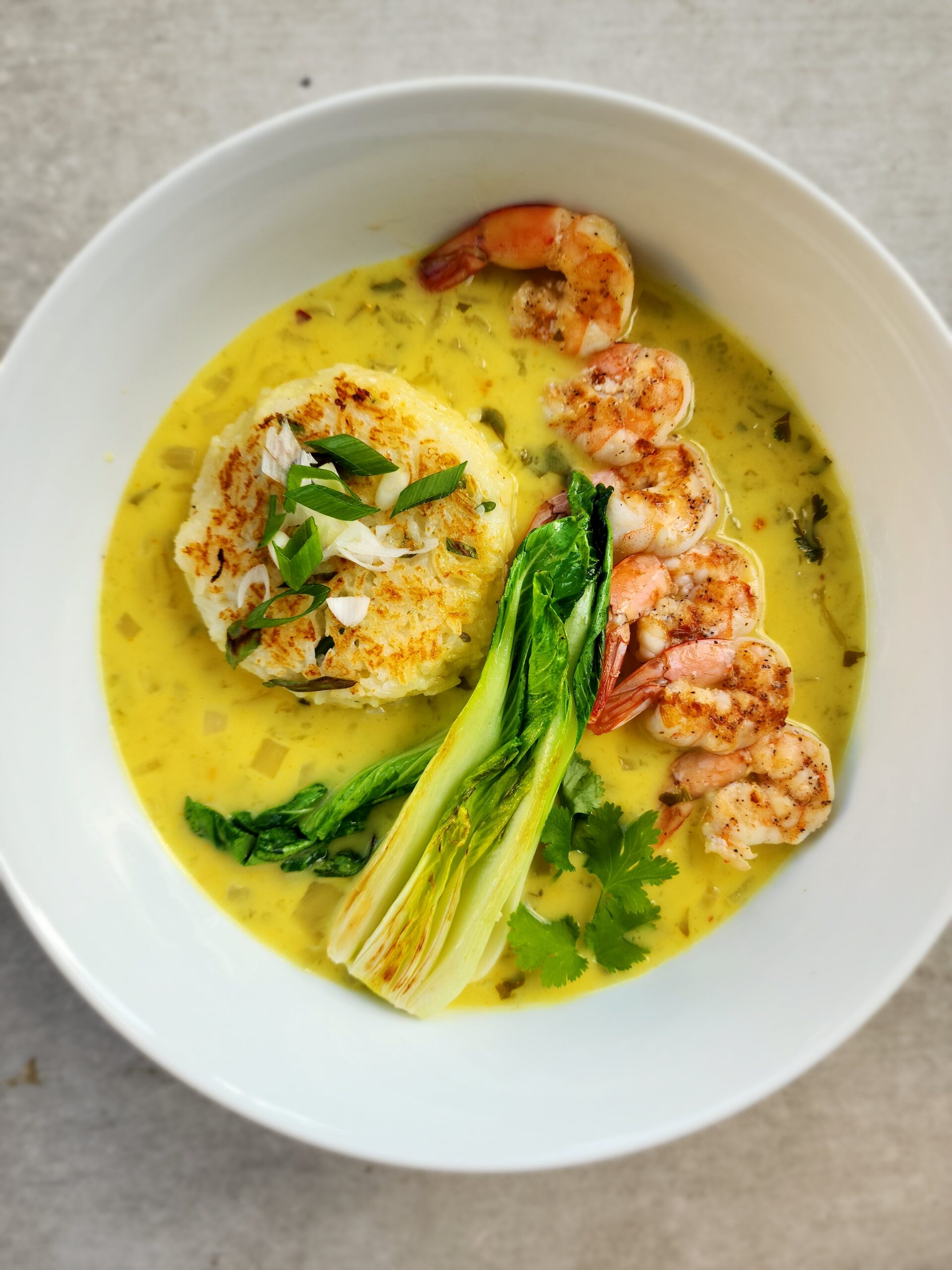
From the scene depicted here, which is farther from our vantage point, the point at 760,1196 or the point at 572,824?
the point at 760,1196

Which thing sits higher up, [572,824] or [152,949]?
[572,824]

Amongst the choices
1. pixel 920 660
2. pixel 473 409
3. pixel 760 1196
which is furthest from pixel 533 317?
pixel 760 1196

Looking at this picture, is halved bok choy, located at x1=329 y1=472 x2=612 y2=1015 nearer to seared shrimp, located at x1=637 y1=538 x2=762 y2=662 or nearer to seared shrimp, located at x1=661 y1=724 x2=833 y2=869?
seared shrimp, located at x1=637 y1=538 x2=762 y2=662

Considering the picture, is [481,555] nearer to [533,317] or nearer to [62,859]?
[533,317]

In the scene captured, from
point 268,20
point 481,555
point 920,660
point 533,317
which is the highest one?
point 268,20

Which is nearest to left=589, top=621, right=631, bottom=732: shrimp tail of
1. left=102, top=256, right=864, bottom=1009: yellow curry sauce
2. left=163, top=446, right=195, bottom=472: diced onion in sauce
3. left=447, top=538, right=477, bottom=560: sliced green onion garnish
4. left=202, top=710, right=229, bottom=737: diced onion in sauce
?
left=102, top=256, right=864, bottom=1009: yellow curry sauce

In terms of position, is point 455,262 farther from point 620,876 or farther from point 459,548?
point 620,876

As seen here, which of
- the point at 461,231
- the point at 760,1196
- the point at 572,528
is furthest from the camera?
the point at 760,1196
